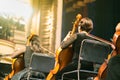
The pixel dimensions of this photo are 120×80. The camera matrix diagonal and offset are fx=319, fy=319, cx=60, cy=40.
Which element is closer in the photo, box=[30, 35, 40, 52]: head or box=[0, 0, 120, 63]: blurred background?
box=[30, 35, 40, 52]: head

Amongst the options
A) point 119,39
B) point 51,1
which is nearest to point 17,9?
point 51,1

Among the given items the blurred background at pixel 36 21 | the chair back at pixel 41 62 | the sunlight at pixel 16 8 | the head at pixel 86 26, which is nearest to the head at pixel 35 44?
the chair back at pixel 41 62

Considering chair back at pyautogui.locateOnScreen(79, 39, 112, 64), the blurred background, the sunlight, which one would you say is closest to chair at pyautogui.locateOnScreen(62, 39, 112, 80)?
chair back at pyautogui.locateOnScreen(79, 39, 112, 64)

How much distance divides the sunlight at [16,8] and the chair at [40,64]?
2631mm

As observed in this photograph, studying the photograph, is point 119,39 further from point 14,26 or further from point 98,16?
point 14,26

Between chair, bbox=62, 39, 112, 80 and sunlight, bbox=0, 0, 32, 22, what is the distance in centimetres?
328

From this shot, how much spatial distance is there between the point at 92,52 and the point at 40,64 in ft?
2.74

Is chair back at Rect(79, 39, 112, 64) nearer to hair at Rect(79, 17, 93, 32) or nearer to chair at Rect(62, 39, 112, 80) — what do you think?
chair at Rect(62, 39, 112, 80)

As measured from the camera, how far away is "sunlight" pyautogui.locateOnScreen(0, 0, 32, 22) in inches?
249

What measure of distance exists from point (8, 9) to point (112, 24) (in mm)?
2313

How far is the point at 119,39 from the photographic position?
89.1 inches

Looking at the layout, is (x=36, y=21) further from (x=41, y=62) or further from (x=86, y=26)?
(x=86, y=26)

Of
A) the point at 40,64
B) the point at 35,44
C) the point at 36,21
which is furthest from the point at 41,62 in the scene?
the point at 36,21

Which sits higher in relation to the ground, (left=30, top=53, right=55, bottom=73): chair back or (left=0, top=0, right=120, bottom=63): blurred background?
(left=0, top=0, right=120, bottom=63): blurred background
